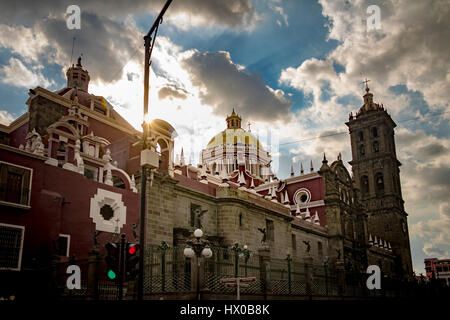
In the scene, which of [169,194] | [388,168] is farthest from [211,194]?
[388,168]

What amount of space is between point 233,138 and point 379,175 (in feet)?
77.2

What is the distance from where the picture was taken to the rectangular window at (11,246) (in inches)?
673

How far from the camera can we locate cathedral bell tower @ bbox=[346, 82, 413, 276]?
63.5 metres

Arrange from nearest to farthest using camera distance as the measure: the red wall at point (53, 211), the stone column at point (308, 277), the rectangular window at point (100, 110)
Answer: the red wall at point (53, 211), the stone column at point (308, 277), the rectangular window at point (100, 110)

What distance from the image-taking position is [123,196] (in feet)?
75.3

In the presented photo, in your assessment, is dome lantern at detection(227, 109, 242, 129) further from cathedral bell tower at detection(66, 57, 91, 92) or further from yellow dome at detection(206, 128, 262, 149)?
cathedral bell tower at detection(66, 57, 91, 92)

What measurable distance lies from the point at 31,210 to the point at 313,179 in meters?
32.1

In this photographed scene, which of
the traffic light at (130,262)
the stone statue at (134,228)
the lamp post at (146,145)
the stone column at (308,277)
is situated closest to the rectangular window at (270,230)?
the stone column at (308,277)

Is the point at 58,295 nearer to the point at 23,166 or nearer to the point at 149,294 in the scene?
the point at 149,294

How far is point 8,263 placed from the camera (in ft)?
56.1

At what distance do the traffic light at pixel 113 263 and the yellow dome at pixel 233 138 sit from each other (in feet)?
158

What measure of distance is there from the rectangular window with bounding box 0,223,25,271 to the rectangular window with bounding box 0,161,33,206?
1080 mm

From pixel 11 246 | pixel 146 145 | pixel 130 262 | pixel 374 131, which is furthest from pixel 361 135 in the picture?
pixel 130 262

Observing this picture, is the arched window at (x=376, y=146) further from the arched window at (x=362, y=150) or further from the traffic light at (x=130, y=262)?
the traffic light at (x=130, y=262)
